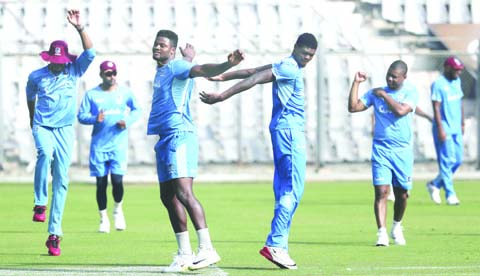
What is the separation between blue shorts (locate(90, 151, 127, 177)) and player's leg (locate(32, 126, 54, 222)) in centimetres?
340

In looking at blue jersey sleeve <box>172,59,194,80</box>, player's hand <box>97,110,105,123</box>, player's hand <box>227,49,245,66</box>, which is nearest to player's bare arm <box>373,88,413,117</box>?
blue jersey sleeve <box>172,59,194,80</box>

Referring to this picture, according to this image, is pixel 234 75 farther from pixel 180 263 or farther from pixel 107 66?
pixel 107 66

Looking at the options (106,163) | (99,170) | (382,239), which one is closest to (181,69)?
(382,239)

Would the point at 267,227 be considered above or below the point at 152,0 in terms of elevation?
below

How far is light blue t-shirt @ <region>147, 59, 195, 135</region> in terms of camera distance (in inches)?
504

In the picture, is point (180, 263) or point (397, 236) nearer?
point (180, 263)

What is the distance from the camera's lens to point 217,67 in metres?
12.1

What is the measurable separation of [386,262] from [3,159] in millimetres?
19141

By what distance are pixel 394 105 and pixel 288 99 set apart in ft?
10.1

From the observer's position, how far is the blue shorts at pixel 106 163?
18938 millimetres

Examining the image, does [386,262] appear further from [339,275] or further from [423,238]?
[423,238]

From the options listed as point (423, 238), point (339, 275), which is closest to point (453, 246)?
point (423, 238)

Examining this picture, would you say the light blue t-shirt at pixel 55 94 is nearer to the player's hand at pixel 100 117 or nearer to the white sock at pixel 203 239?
the player's hand at pixel 100 117

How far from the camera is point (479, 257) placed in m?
14.1
